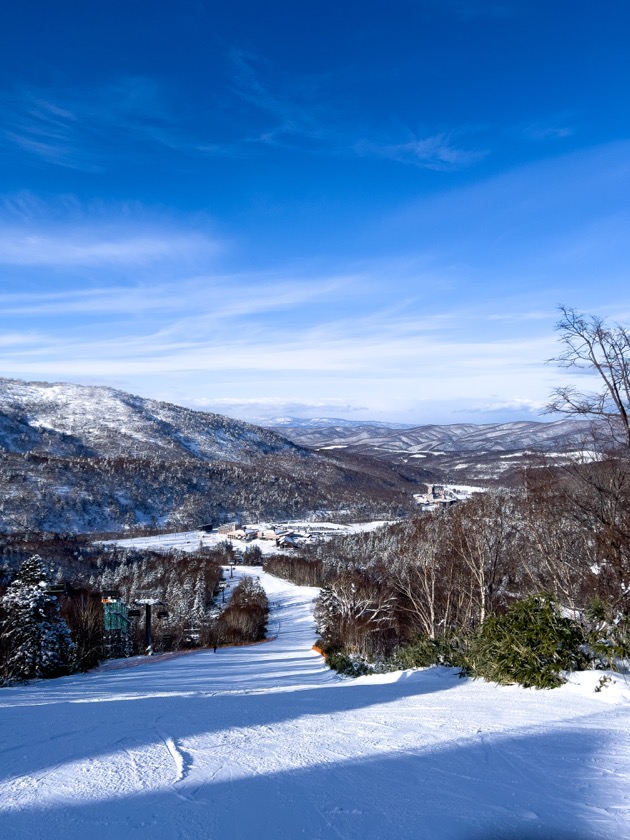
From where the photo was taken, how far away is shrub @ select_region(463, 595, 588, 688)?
6582 millimetres

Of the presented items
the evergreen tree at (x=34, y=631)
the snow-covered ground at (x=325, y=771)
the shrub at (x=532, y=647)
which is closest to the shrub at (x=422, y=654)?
the shrub at (x=532, y=647)

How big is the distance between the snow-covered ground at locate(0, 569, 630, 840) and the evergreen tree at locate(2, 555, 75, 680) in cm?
1919

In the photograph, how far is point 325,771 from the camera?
3467mm

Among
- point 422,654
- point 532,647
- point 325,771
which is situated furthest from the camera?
point 422,654

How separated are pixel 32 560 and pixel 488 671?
893 inches

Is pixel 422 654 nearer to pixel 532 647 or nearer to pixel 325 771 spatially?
pixel 532 647

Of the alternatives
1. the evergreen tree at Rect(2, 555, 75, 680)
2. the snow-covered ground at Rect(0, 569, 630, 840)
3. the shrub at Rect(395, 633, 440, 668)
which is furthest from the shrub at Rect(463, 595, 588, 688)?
the evergreen tree at Rect(2, 555, 75, 680)

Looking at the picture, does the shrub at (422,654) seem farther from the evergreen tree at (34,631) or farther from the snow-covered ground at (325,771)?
the evergreen tree at (34,631)

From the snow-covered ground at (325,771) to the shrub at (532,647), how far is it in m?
0.64

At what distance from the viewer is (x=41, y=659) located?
2245cm

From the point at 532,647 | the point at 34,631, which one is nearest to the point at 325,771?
the point at 532,647

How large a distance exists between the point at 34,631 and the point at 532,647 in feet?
71.1

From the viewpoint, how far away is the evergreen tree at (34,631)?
A: 22.2 metres

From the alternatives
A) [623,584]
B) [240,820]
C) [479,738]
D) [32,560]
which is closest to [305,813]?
[240,820]
